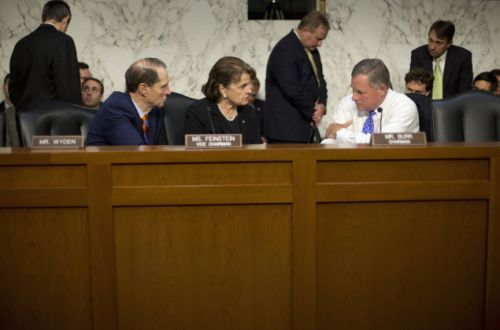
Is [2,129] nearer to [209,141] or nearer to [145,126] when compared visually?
[145,126]

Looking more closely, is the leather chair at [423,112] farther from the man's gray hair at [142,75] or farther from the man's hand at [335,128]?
the man's gray hair at [142,75]

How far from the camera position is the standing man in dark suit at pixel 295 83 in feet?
15.7

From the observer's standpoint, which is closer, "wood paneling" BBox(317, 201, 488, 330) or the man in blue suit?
→ "wood paneling" BBox(317, 201, 488, 330)

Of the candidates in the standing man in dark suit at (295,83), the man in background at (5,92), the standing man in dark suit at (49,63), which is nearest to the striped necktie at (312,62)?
the standing man in dark suit at (295,83)

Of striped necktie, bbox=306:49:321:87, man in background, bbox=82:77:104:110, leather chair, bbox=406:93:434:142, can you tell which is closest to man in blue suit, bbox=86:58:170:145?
leather chair, bbox=406:93:434:142

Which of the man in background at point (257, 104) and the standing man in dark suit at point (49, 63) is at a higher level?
Result: the standing man in dark suit at point (49, 63)

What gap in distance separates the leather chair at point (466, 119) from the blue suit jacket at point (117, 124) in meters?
1.33

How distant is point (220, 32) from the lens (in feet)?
19.0

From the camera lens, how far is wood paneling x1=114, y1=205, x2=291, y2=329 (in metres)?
2.02

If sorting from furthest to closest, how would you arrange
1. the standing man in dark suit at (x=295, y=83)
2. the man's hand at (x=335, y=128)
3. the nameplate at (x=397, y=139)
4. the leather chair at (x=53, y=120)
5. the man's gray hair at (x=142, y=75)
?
the standing man in dark suit at (x=295, y=83) → the man's hand at (x=335, y=128) → the man's gray hair at (x=142, y=75) → the leather chair at (x=53, y=120) → the nameplate at (x=397, y=139)

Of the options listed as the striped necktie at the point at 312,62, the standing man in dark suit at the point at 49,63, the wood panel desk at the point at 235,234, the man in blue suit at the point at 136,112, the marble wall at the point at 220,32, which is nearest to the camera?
the wood panel desk at the point at 235,234

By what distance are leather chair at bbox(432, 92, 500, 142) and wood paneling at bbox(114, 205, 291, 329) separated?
1264 millimetres

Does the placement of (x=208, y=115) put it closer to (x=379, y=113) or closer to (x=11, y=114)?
(x=379, y=113)

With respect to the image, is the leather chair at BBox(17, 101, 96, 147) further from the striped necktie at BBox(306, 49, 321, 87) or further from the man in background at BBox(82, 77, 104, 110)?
the man in background at BBox(82, 77, 104, 110)
